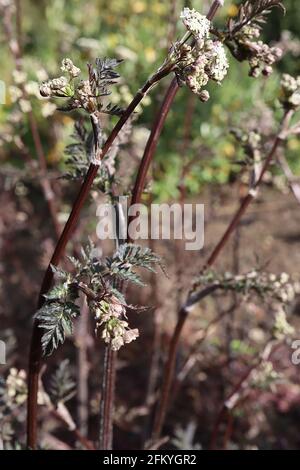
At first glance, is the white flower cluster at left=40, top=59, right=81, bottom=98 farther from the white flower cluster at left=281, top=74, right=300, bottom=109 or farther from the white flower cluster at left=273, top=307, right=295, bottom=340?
the white flower cluster at left=273, top=307, right=295, bottom=340

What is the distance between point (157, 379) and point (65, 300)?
5.37ft

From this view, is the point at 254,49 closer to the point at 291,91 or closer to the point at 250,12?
the point at 250,12

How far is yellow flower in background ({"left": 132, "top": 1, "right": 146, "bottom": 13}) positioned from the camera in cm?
540

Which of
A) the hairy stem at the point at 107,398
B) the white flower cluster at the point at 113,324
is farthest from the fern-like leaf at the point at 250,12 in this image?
the hairy stem at the point at 107,398

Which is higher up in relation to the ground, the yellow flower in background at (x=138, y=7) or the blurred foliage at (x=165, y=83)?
the yellow flower in background at (x=138, y=7)

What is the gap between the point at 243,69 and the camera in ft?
14.8

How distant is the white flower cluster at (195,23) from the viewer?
2.75 ft

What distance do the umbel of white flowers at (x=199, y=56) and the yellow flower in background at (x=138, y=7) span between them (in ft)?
16.0

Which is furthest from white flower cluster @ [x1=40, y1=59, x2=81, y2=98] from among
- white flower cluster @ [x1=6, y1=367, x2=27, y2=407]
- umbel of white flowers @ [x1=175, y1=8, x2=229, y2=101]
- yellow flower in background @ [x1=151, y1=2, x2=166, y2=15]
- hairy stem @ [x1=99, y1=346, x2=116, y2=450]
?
yellow flower in background @ [x1=151, y1=2, x2=166, y2=15]

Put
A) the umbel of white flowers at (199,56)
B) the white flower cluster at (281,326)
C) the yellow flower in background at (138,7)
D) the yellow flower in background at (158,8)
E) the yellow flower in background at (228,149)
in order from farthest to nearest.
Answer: the yellow flower in background at (138,7) < the yellow flower in background at (158,8) < the yellow flower in background at (228,149) < the white flower cluster at (281,326) < the umbel of white flowers at (199,56)

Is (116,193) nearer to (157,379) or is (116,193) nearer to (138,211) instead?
(138,211)

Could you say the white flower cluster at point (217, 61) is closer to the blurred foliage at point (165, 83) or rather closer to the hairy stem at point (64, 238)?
the hairy stem at point (64, 238)

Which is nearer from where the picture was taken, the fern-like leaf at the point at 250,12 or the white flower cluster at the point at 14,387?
the fern-like leaf at the point at 250,12

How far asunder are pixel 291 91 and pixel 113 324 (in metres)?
0.66
